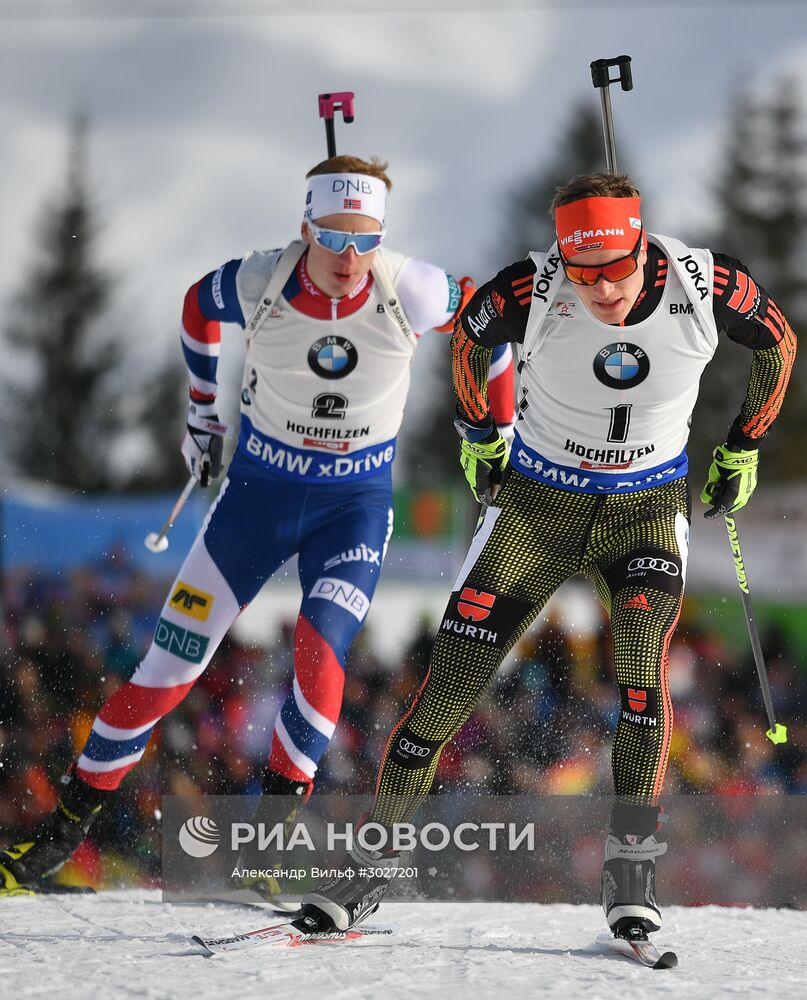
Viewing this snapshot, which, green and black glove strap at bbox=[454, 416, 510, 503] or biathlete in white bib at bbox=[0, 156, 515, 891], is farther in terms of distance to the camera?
biathlete in white bib at bbox=[0, 156, 515, 891]

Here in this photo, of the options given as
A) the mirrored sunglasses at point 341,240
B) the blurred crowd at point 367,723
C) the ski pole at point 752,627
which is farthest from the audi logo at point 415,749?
the blurred crowd at point 367,723

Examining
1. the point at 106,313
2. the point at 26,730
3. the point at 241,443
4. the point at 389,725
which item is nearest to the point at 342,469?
the point at 241,443

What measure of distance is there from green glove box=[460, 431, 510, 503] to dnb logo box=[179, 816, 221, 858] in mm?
1961

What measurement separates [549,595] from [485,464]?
569mm

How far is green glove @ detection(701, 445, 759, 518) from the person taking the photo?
15.3 ft

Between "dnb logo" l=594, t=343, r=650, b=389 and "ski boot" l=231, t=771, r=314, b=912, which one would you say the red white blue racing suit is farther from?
"dnb logo" l=594, t=343, r=650, b=389

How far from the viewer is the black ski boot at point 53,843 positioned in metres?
4.97

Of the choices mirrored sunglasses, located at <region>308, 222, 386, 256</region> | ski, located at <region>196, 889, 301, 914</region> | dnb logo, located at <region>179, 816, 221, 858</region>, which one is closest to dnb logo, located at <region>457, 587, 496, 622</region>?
mirrored sunglasses, located at <region>308, 222, 386, 256</region>

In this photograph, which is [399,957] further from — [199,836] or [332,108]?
[332,108]

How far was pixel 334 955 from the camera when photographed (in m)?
4.01

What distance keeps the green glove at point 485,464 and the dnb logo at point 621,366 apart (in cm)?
55

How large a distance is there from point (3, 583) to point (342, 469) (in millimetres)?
Result: 6829

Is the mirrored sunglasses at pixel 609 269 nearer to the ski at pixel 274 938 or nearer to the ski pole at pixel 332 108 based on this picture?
the ski pole at pixel 332 108

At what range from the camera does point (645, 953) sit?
393cm
